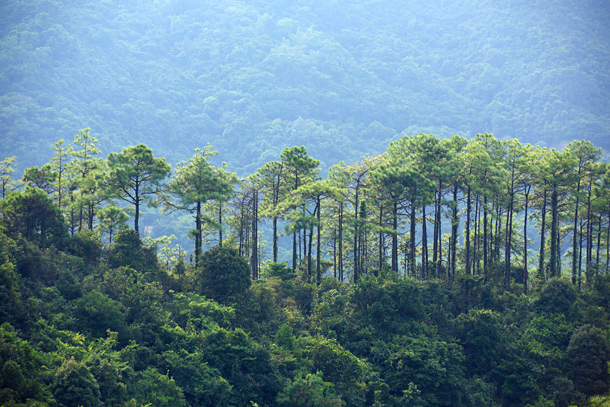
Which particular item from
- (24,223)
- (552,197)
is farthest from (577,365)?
(24,223)

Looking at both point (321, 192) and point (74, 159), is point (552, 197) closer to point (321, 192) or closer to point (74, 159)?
point (321, 192)

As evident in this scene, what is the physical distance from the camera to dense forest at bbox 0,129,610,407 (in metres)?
28.7

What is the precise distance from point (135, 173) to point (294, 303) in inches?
616

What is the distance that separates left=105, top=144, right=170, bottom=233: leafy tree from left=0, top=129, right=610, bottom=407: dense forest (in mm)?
119

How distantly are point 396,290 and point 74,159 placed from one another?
29.7m

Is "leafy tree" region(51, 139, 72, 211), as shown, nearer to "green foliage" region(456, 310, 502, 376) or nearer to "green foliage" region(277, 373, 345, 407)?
"green foliage" region(277, 373, 345, 407)

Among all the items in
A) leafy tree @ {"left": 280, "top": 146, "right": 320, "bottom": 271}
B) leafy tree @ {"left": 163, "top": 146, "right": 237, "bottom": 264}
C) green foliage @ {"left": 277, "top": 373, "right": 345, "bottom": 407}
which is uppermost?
leafy tree @ {"left": 280, "top": 146, "right": 320, "bottom": 271}

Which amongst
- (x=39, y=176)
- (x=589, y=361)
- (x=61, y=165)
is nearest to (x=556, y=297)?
(x=589, y=361)

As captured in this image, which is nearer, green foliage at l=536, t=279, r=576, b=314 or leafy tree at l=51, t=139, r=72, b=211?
green foliage at l=536, t=279, r=576, b=314

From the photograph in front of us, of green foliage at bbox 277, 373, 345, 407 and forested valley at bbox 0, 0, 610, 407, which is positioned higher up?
forested valley at bbox 0, 0, 610, 407

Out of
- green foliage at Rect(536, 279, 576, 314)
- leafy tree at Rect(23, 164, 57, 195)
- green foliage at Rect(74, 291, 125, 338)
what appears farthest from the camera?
leafy tree at Rect(23, 164, 57, 195)

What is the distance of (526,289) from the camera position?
51250mm

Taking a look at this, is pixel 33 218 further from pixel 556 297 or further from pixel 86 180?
pixel 556 297

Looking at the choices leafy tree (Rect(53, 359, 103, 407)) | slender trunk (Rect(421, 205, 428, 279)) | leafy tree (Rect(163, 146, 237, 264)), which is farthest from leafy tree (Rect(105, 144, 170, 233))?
slender trunk (Rect(421, 205, 428, 279))
